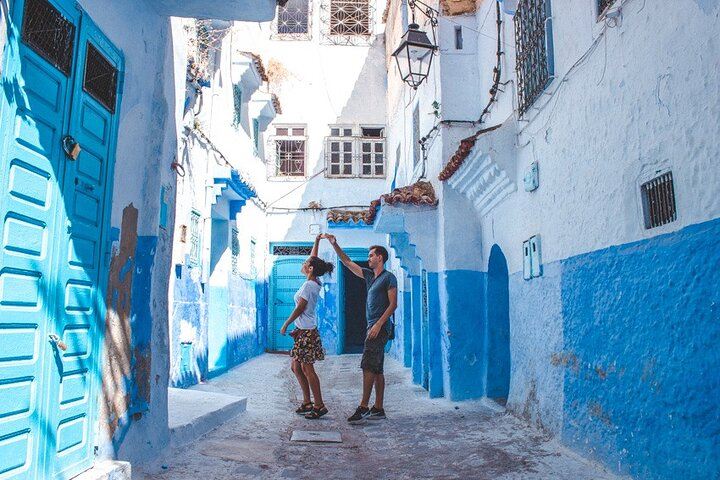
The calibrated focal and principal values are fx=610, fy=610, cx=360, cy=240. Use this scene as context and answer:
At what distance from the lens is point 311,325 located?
6.57 metres

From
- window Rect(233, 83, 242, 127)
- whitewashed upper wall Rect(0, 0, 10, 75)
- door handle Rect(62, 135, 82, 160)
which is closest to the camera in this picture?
whitewashed upper wall Rect(0, 0, 10, 75)

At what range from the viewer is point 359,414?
253 inches

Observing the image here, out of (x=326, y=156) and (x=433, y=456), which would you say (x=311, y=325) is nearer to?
(x=433, y=456)

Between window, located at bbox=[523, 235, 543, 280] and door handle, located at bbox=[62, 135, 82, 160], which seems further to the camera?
window, located at bbox=[523, 235, 543, 280]

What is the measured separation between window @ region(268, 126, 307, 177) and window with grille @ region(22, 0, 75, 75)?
1353 cm

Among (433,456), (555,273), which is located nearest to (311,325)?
(433,456)

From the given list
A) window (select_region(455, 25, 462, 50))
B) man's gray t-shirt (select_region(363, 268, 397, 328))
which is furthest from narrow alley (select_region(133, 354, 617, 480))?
window (select_region(455, 25, 462, 50))

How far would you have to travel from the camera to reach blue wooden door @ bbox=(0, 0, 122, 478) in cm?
280

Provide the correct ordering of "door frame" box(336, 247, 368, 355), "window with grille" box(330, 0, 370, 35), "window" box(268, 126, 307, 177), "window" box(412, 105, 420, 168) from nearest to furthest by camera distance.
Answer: "window" box(412, 105, 420, 168) → "door frame" box(336, 247, 368, 355) → "window" box(268, 126, 307, 177) → "window with grille" box(330, 0, 370, 35)

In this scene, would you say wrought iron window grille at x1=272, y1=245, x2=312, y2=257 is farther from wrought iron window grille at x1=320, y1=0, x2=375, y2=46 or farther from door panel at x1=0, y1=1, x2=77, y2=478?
door panel at x1=0, y1=1, x2=77, y2=478

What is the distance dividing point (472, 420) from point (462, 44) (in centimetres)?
499

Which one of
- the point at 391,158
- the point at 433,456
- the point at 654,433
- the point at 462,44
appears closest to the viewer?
the point at 654,433

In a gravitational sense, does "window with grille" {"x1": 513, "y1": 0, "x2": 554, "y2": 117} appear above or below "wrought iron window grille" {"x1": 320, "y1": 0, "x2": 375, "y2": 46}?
below

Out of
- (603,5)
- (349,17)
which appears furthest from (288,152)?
(603,5)
